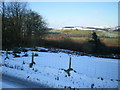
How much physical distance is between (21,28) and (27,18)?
3510 mm

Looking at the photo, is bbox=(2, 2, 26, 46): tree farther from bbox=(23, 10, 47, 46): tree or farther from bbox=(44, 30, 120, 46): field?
bbox=(44, 30, 120, 46): field

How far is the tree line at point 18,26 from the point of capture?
27.2 metres

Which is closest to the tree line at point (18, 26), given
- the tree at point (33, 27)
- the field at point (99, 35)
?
the tree at point (33, 27)

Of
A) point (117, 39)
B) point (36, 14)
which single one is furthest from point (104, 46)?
point (36, 14)

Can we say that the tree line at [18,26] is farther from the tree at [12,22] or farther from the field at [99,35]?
the field at [99,35]

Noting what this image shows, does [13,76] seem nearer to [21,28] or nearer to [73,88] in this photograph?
[73,88]

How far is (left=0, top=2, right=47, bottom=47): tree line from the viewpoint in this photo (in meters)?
27.2

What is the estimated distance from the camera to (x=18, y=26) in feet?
93.1

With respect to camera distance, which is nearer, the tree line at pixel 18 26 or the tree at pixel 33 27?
the tree line at pixel 18 26

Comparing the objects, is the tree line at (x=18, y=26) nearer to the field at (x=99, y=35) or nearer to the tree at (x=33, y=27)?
the tree at (x=33, y=27)

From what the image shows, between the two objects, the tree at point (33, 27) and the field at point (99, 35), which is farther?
the tree at point (33, 27)

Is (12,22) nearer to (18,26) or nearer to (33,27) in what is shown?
(18,26)

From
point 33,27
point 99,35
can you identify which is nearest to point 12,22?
point 33,27

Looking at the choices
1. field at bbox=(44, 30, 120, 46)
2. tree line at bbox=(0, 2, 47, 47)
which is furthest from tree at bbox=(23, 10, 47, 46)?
field at bbox=(44, 30, 120, 46)
